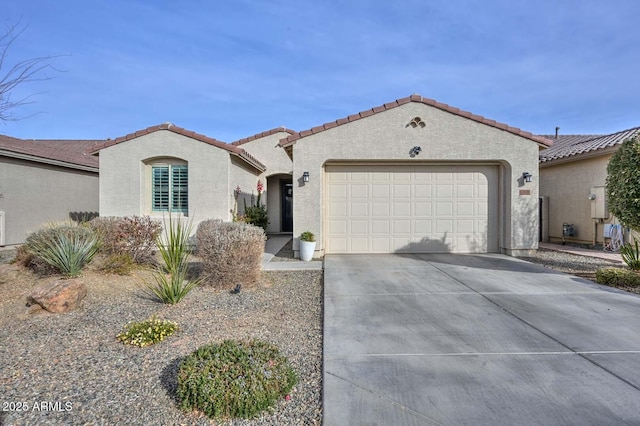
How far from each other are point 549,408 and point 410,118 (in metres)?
8.51

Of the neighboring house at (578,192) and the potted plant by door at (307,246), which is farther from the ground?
the neighboring house at (578,192)

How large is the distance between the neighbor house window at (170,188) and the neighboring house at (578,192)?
13.2 m

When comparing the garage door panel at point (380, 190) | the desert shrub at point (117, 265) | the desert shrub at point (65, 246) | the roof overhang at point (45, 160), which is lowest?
the desert shrub at point (117, 265)

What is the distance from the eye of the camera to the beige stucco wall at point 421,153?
1025 centimetres

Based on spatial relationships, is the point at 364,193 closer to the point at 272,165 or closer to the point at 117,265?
the point at 117,265

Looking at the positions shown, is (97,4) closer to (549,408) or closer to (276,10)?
(276,10)

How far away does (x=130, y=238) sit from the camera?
8.08 meters

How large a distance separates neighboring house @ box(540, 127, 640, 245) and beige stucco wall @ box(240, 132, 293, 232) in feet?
35.6

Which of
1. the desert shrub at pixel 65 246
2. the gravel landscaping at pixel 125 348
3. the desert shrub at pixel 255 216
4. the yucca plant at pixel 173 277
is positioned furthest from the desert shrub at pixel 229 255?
Answer: the desert shrub at pixel 255 216

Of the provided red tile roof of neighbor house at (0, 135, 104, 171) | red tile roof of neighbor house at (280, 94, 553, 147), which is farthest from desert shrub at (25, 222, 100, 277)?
red tile roof of neighbor house at (0, 135, 104, 171)

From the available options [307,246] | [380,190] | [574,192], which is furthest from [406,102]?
[574,192]

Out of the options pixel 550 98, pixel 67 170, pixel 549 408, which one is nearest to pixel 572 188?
pixel 550 98

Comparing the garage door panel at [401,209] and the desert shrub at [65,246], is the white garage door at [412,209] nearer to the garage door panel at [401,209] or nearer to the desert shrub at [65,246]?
the garage door panel at [401,209]

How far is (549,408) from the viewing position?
294 cm
